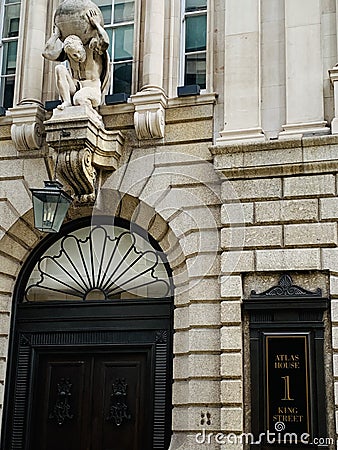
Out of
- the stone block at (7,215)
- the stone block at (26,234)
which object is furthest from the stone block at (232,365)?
the stone block at (7,215)

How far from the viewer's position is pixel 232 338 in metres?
10.3

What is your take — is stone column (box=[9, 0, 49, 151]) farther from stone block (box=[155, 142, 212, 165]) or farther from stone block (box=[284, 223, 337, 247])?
stone block (box=[284, 223, 337, 247])

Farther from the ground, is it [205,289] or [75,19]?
[75,19]

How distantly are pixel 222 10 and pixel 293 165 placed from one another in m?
3.18

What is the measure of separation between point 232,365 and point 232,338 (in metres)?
0.37

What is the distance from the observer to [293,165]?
10.7 metres

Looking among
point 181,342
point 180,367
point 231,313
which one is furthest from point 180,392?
point 231,313

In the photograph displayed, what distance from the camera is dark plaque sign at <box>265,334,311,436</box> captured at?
9.85 meters

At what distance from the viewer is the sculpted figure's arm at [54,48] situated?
11.9m

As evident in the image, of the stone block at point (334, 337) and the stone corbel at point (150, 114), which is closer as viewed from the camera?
the stone block at point (334, 337)

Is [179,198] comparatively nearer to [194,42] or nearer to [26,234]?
[26,234]

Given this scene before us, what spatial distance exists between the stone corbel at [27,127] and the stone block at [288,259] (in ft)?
13.8

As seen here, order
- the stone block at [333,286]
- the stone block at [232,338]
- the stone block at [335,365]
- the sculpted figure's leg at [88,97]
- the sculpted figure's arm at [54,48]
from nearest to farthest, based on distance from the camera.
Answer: the stone block at [335,365], the stone block at [333,286], the stone block at [232,338], the sculpted figure's leg at [88,97], the sculpted figure's arm at [54,48]

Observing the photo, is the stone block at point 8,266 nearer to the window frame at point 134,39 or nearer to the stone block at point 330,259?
the window frame at point 134,39
